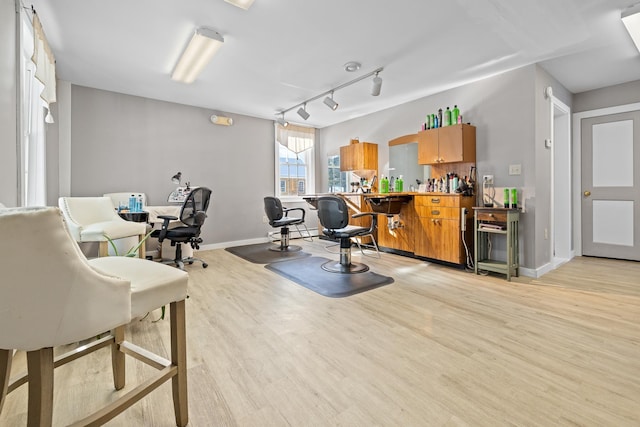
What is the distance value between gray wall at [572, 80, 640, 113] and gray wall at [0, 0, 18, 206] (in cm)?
635

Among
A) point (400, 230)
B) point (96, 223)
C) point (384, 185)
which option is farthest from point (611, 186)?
point (96, 223)

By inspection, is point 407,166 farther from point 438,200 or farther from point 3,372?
point 3,372

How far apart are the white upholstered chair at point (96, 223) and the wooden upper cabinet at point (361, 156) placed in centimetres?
365

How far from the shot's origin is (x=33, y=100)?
276 cm

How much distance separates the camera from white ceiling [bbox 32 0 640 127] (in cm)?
244

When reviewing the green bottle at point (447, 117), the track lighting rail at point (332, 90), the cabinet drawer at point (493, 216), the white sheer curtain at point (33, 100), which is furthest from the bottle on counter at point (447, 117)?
the white sheer curtain at point (33, 100)

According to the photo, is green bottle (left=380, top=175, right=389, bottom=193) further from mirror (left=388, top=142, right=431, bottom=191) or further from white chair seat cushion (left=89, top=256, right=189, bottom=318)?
white chair seat cushion (left=89, top=256, right=189, bottom=318)

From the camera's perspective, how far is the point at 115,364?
58.4 inches

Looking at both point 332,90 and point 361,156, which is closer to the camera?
point 332,90

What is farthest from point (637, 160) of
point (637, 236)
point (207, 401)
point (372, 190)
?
point (207, 401)

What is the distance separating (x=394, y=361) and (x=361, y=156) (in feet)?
13.5

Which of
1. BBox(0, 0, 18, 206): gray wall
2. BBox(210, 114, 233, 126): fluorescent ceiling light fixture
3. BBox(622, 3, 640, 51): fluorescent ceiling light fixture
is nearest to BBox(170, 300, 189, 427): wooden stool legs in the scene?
BBox(0, 0, 18, 206): gray wall

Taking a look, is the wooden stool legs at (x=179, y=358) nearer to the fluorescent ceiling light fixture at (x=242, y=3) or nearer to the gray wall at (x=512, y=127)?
the fluorescent ceiling light fixture at (x=242, y=3)

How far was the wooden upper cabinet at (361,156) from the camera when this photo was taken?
5.36 meters
